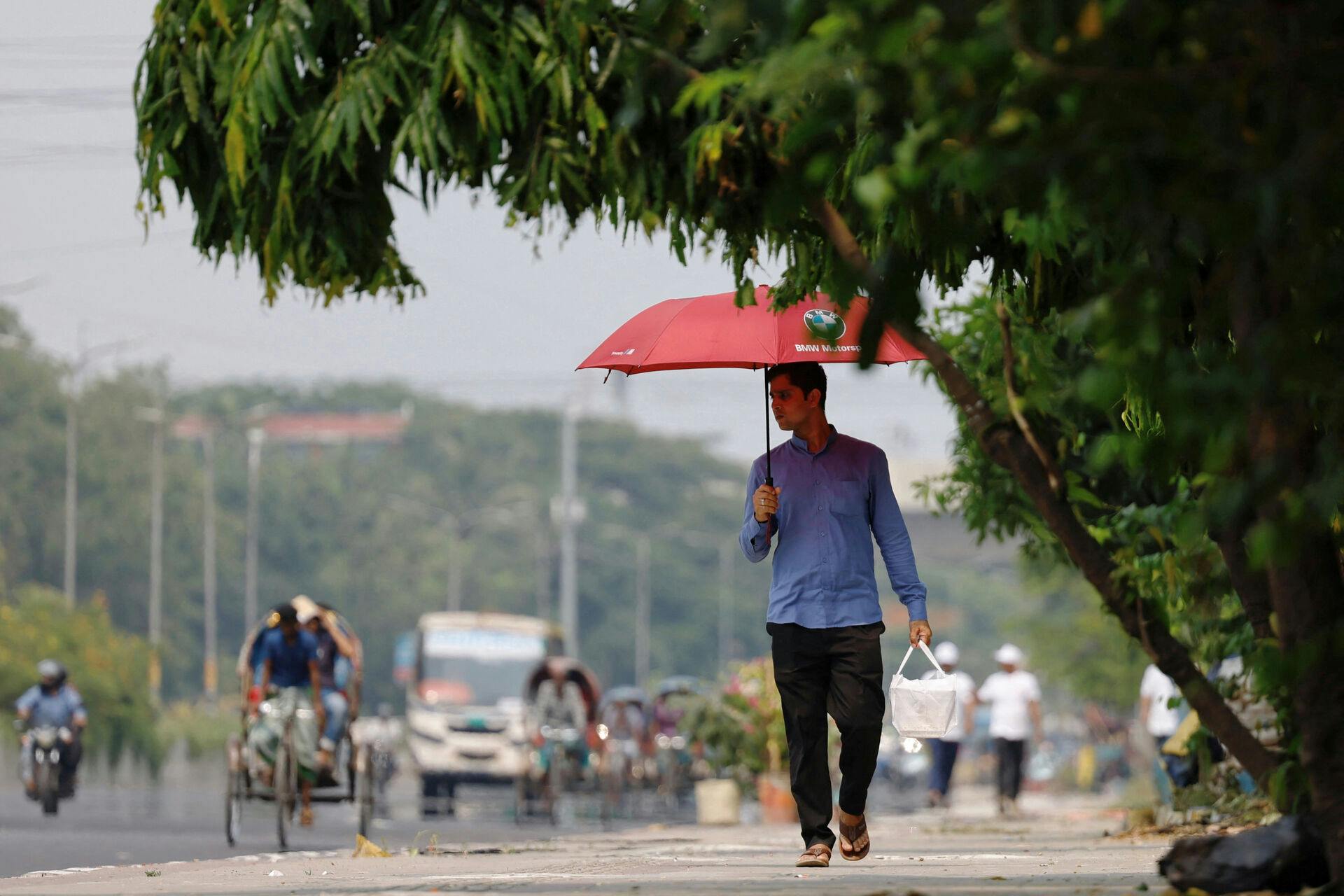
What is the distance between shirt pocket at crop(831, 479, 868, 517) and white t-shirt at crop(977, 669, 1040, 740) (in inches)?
591

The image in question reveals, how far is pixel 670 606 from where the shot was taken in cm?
10425

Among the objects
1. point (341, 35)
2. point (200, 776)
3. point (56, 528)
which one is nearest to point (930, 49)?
point (341, 35)

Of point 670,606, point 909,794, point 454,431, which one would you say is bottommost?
point 909,794

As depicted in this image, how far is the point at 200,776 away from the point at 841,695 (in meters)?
40.0

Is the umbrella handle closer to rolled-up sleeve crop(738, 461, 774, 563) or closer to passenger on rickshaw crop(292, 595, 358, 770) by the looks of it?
rolled-up sleeve crop(738, 461, 774, 563)

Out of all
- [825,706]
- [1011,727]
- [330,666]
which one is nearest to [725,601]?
[1011,727]

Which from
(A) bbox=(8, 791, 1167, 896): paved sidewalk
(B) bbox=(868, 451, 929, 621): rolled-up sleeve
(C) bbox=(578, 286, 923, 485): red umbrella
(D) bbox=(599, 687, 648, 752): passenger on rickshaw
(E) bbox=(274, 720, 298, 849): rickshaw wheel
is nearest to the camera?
(A) bbox=(8, 791, 1167, 896): paved sidewalk

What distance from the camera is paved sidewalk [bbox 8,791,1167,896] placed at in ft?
24.8

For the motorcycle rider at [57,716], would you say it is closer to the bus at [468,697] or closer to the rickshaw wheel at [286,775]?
the bus at [468,697]

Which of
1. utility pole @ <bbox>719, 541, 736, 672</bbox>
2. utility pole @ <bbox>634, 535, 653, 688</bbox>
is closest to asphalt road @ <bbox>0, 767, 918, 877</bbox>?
utility pole @ <bbox>634, 535, 653, 688</bbox>

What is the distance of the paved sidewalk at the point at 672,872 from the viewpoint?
24.8 ft

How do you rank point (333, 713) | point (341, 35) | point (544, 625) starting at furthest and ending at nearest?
1. point (544, 625)
2. point (333, 713)
3. point (341, 35)

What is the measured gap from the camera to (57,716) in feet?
81.3

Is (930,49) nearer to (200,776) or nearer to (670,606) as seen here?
(200,776)
